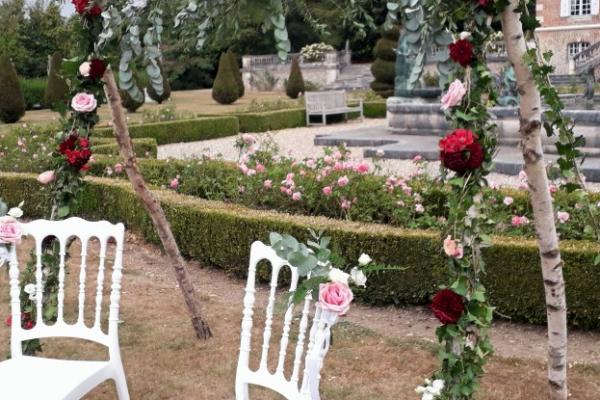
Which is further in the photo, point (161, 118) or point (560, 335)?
point (161, 118)

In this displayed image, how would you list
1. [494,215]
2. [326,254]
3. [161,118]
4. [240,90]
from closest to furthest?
[326,254] < [494,215] < [161,118] < [240,90]

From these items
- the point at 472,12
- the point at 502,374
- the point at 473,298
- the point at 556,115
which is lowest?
the point at 502,374

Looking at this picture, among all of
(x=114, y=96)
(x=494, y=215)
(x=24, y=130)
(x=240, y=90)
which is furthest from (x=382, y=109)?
(x=114, y=96)

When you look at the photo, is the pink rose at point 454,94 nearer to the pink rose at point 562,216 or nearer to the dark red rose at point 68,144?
the dark red rose at point 68,144

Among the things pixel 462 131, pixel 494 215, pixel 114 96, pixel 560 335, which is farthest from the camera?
pixel 494 215

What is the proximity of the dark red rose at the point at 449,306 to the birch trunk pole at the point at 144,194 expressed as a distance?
2.18m

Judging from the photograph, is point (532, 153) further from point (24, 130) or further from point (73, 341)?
point (24, 130)

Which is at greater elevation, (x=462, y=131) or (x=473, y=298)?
(x=462, y=131)

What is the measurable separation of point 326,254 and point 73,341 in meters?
2.84

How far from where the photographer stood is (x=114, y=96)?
4.21 meters

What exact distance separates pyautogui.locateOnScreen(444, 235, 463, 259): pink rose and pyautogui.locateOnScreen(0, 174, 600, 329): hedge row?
0.94 metres

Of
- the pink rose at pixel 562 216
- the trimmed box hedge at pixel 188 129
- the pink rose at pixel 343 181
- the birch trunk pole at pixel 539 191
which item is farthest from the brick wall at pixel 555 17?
the birch trunk pole at pixel 539 191

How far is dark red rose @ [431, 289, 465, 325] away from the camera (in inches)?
105

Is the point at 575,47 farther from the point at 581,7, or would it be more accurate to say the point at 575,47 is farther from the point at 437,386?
the point at 437,386
